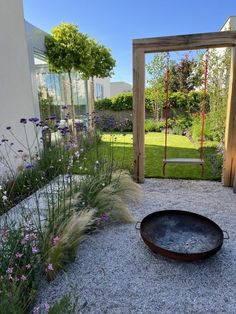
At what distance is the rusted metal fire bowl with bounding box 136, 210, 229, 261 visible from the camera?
1709 millimetres

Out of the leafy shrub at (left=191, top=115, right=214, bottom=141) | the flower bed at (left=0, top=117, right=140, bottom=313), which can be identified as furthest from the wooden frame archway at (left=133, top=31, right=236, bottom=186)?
the leafy shrub at (left=191, top=115, right=214, bottom=141)

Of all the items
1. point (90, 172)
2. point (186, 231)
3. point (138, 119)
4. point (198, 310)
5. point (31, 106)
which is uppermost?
point (31, 106)

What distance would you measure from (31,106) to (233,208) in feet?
11.7

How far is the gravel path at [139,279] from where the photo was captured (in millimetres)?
1434

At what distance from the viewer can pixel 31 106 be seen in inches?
155

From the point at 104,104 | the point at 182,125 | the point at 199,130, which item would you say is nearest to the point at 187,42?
the point at 199,130

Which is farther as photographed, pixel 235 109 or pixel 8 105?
pixel 8 105

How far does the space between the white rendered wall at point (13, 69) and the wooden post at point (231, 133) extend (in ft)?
10.5

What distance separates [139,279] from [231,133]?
248 cm

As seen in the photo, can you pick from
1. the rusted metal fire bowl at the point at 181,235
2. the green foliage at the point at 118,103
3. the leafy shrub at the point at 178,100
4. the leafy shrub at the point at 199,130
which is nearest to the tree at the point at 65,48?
the leafy shrub at the point at 199,130

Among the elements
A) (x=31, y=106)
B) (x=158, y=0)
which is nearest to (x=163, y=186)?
(x=31, y=106)

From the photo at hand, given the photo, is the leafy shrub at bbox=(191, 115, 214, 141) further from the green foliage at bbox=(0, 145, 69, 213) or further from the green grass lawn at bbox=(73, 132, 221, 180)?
the green foliage at bbox=(0, 145, 69, 213)

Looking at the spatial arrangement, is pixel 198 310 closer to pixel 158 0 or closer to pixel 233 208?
pixel 233 208

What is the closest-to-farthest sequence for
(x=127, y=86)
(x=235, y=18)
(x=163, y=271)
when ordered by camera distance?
1. (x=163, y=271)
2. (x=235, y=18)
3. (x=127, y=86)
